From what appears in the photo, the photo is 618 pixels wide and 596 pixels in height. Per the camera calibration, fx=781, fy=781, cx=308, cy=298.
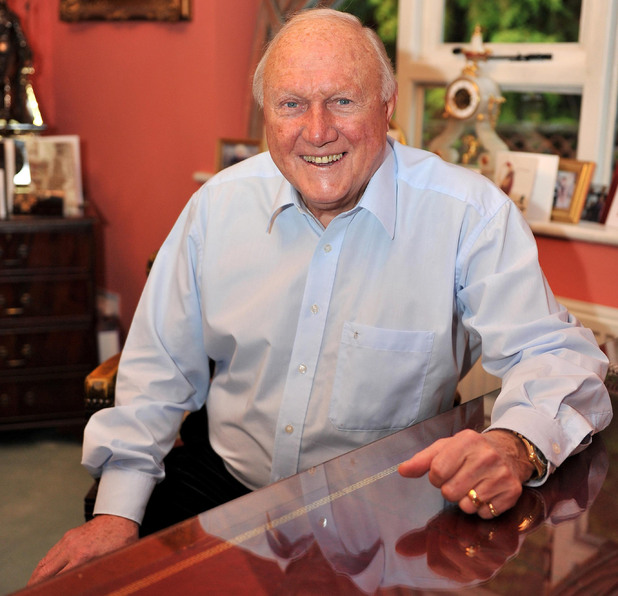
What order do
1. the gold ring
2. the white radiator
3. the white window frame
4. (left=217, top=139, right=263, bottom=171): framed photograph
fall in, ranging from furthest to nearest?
(left=217, top=139, right=263, bottom=171): framed photograph → the white window frame → the white radiator → the gold ring

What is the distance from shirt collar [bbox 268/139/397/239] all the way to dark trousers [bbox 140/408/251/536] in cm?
52

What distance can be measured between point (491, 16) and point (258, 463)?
1.97 metres

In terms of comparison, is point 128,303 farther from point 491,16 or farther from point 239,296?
point 239,296

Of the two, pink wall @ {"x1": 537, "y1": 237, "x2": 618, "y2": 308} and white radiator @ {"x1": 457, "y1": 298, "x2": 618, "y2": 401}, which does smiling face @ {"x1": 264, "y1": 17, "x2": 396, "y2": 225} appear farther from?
pink wall @ {"x1": 537, "y1": 237, "x2": 618, "y2": 308}

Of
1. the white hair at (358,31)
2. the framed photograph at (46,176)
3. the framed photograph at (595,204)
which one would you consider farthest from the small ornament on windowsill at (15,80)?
the framed photograph at (595,204)

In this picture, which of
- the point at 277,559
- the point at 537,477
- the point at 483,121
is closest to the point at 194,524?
the point at 277,559

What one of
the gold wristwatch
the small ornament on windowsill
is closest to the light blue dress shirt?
the gold wristwatch

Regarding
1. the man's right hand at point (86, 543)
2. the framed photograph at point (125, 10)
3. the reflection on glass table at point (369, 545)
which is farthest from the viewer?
the framed photograph at point (125, 10)

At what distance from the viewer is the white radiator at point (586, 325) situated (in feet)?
7.44

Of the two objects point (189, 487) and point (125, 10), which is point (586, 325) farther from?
point (125, 10)

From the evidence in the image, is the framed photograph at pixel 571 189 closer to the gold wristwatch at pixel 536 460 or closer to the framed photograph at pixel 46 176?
the gold wristwatch at pixel 536 460

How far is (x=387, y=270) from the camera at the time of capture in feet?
4.99

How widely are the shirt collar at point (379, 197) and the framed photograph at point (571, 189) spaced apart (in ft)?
3.40

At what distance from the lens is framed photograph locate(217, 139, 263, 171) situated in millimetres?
3158
